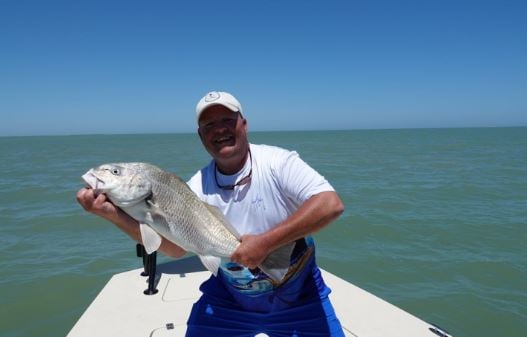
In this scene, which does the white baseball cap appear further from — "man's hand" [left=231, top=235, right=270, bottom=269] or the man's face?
"man's hand" [left=231, top=235, right=270, bottom=269]

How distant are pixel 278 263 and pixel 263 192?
1.76 ft

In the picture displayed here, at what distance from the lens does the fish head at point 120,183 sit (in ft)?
8.92

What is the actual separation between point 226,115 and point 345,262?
6840mm

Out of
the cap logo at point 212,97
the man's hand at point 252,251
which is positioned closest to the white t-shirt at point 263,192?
the man's hand at point 252,251

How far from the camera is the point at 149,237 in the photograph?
2832 mm

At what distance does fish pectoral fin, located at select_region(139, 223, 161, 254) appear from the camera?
2.82m

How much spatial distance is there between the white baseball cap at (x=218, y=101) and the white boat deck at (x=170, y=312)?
2.30 metres

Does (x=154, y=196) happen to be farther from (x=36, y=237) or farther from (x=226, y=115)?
(x=36, y=237)

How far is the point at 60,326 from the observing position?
651 centimetres

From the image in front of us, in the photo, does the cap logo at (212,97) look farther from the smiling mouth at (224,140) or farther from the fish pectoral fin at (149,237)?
the fish pectoral fin at (149,237)

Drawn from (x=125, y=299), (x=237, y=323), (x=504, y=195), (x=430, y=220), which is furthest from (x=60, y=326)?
(x=504, y=195)

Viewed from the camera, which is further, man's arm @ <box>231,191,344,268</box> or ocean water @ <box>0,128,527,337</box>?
ocean water @ <box>0,128,527,337</box>

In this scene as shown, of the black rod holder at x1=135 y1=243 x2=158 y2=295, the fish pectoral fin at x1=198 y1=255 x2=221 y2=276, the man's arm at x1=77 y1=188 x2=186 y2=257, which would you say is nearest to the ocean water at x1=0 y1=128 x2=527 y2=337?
the black rod holder at x1=135 y1=243 x2=158 y2=295

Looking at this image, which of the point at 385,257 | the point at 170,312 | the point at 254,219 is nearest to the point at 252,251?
the point at 254,219
